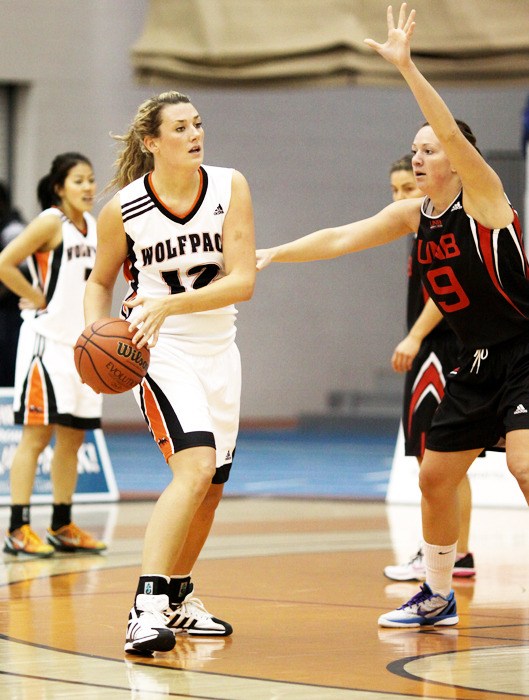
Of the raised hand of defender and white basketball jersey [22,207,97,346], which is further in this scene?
white basketball jersey [22,207,97,346]

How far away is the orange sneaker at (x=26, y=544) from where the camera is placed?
24.2 ft

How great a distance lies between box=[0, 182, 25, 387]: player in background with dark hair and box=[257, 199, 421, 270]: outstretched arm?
6.40 metres

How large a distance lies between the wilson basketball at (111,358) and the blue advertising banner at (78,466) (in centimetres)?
490

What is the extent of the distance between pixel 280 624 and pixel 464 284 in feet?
4.98

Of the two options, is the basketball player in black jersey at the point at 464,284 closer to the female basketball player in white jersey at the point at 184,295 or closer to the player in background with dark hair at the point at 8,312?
the female basketball player in white jersey at the point at 184,295

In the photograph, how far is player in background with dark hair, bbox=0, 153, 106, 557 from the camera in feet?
24.8

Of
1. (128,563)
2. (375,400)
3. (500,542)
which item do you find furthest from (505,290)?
(375,400)

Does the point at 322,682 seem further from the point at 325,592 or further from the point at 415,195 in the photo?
the point at 415,195

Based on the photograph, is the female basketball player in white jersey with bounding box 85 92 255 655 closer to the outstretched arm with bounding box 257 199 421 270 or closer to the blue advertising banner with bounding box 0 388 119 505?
the outstretched arm with bounding box 257 199 421 270

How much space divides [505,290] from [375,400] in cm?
1464

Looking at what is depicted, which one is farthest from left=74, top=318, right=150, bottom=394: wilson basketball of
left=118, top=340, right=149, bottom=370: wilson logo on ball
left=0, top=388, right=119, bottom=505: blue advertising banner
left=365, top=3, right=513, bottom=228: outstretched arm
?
left=0, top=388, right=119, bottom=505: blue advertising banner

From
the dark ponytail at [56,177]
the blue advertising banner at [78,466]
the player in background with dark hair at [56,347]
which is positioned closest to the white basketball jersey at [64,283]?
the player in background with dark hair at [56,347]

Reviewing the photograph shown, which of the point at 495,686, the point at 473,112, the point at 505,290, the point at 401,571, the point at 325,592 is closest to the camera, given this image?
the point at 495,686

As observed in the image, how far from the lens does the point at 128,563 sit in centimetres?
Result: 718
